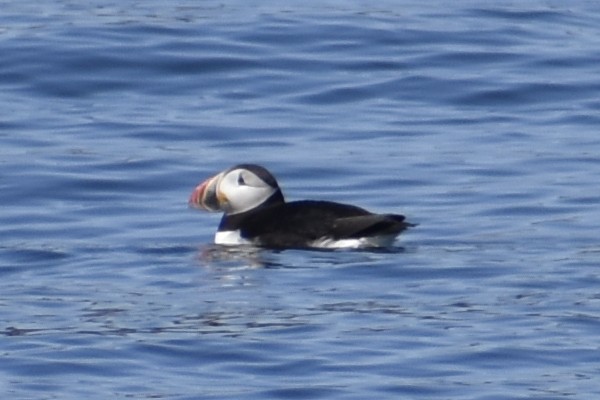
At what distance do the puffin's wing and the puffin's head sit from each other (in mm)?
952

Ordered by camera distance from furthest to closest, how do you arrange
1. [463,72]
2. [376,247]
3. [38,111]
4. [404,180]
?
[463,72] < [38,111] < [404,180] < [376,247]

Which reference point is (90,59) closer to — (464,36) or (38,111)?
(38,111)

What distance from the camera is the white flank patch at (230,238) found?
39.1 ft

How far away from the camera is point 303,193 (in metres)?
13.7

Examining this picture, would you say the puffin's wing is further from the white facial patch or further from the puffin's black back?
the white facial patch

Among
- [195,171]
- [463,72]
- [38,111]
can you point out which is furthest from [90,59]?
[195,171]

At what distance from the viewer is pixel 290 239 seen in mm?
11758

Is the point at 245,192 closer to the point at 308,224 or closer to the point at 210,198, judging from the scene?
the point at 210,198

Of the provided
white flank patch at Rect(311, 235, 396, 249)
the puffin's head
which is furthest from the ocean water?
the puffin's head

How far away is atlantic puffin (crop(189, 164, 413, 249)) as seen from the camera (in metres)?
11.5

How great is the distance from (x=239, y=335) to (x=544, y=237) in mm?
2938

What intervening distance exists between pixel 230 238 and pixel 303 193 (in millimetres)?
1827

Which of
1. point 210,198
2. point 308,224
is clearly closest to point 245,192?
point 210,198

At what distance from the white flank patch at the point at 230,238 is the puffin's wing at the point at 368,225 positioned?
63 centimetres
